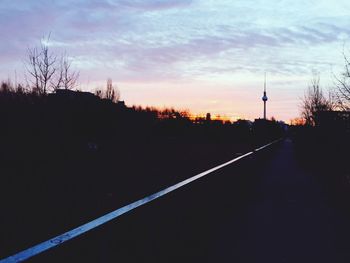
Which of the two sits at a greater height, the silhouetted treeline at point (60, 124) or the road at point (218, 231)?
the silhouetted treeline at point (60, 124)

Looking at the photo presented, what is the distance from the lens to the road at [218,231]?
3.69 metres

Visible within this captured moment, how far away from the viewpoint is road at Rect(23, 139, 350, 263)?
3.69 metres

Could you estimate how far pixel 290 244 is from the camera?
6238 mm

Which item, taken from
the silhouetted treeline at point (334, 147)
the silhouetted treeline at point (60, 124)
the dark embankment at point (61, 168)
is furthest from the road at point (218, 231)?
the silhouetted treeline at point (60, 124)

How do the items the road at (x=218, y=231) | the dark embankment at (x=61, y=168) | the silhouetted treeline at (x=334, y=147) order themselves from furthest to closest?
the silhouetted treeline at (x=334, y=147)
the dark embankment at (x=61, y=168)
the road at (x=218, y=231)

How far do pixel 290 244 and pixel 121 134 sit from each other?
24.0 meters

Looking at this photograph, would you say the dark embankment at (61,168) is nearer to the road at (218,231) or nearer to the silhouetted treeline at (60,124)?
the silhouetted treeline at (60,124)

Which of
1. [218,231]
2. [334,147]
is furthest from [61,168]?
[334,147]

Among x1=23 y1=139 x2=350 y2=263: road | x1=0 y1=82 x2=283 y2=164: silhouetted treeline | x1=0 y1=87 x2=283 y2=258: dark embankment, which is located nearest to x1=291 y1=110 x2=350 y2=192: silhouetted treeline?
→ x1=23 y1=139 x2=350 y2=263: road

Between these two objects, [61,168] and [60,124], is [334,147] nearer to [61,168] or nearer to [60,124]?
[61,168]

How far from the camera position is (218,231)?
701 cm

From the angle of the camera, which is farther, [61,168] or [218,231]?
[61,168]

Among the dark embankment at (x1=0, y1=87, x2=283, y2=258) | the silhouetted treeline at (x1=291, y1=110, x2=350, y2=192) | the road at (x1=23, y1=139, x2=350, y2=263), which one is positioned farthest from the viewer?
the silhouetted treeline at (x1=291, y1=110, x2=350, y2=192)

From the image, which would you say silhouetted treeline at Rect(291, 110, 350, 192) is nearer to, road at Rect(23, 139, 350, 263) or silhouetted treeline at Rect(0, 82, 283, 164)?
road at Rect(23, 139, 350, 263)
